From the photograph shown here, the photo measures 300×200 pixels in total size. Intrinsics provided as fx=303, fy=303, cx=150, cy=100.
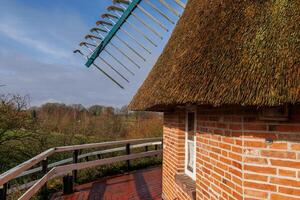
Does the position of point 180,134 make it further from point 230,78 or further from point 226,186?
point 230,78

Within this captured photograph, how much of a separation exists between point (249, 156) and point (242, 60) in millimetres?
891

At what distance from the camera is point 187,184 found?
4457 millimetres

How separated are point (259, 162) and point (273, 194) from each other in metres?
0.30

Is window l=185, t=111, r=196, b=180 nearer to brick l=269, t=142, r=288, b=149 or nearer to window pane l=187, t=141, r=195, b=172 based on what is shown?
window pane l=187, t=141, r=195, b=172

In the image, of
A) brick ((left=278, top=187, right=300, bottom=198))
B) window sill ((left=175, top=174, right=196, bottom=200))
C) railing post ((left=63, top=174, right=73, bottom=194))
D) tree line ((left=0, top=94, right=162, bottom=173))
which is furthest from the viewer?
tree line ((left=0, top=94, right=162, bottom=173))

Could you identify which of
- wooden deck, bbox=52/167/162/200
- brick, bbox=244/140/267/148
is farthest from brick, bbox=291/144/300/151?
wooden deck, bbox=52/167/162/200

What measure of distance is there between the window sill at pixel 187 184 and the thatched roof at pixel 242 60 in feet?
4.86

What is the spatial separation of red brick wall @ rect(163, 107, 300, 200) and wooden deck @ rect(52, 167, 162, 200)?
3236mm

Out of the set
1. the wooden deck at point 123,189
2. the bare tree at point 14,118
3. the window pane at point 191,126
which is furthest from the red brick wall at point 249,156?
the bare tree at point 14,118

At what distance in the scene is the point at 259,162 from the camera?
9.09 ft

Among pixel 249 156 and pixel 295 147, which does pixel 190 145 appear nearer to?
pixel 249 156

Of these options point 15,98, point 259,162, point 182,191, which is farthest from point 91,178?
point 259,162

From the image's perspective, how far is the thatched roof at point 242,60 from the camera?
7.99ft

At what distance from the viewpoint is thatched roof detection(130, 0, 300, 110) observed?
244 centimetres
